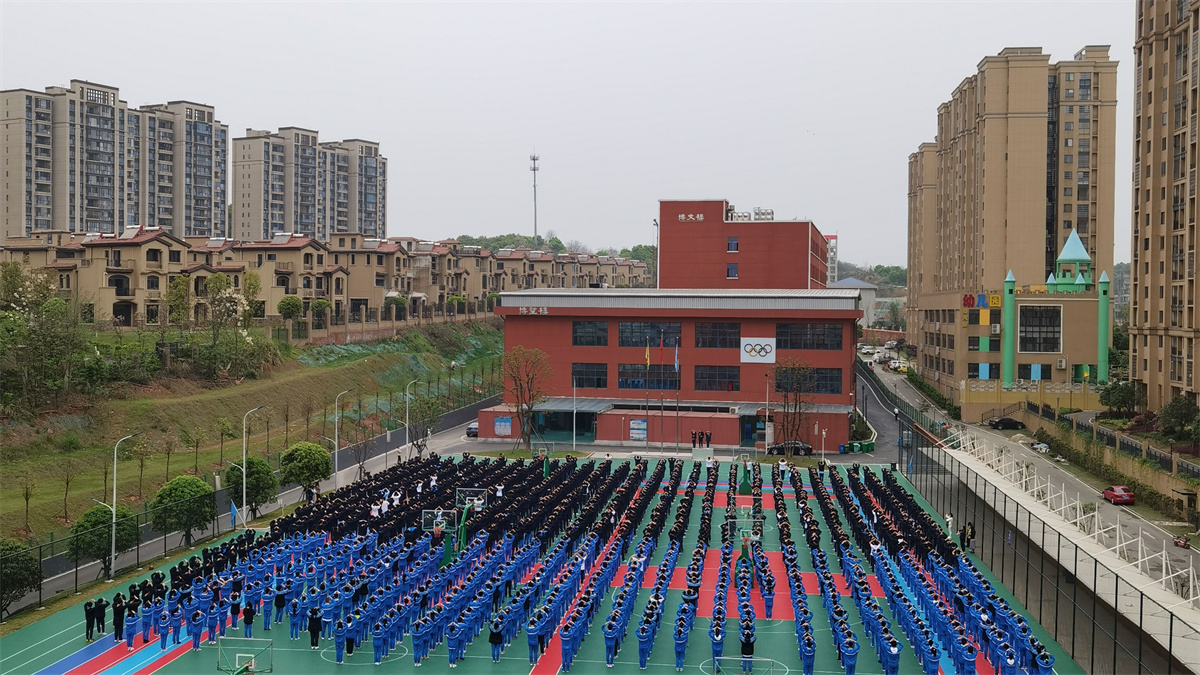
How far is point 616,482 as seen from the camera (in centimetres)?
3691

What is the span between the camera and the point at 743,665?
20.0m

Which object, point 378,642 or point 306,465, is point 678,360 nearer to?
point 306,465

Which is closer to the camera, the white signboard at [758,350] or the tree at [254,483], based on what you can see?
the tree at [254,483]

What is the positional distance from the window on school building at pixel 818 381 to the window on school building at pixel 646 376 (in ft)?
19.1

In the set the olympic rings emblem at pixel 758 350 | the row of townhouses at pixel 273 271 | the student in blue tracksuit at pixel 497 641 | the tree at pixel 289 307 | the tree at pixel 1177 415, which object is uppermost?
the row of townhouses at pixel 273 271

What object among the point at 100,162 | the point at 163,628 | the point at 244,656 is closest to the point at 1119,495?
the point at 244,656

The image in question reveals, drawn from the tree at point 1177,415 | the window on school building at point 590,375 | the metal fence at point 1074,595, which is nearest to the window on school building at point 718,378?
the window on school building at point 590,375

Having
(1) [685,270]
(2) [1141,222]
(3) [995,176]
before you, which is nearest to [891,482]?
(2) [1141,222]

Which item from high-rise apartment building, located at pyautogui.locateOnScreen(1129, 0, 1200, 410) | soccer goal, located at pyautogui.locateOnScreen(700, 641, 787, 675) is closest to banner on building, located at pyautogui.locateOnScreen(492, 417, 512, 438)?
high-rise apartment building, located at pyautogui.locateOnScreen(1129, 0, 1200, 410)

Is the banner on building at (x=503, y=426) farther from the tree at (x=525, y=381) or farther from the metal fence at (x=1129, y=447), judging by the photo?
the metal fence at (x=1129, y=447)

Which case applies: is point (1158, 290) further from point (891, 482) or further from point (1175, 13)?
point (891, 482)

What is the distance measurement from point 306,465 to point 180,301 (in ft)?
82.9

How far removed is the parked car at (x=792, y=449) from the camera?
49166mm

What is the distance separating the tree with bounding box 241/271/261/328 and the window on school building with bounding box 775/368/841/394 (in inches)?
1246
